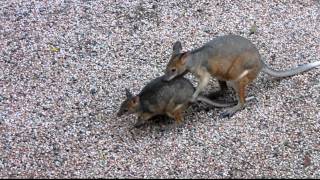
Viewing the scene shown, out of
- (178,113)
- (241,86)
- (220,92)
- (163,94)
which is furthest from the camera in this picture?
(220,92)

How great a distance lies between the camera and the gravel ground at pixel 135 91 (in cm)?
490

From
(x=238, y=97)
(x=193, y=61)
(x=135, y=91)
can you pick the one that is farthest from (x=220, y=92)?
(x=135, y=91)

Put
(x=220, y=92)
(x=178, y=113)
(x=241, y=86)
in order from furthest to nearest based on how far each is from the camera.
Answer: (x=220, y=92), (x=241, y=86), (x=178, y=113)

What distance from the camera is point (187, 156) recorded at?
4941 millimetres

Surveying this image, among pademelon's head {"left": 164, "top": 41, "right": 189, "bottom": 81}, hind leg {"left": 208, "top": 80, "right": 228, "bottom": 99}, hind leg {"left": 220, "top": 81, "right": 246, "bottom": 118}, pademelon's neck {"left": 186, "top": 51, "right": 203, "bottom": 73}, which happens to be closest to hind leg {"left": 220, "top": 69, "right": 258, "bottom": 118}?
hind leg {"left": 220, "top": 81, "right": 246, "bottom": 118}

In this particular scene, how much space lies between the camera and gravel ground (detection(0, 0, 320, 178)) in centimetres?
490

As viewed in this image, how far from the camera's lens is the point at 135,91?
18.7 ft

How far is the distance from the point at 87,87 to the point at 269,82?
1.75 meters

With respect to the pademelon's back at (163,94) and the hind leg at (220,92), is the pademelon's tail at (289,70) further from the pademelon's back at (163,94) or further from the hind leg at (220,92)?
the pademelon's back at (163,94)

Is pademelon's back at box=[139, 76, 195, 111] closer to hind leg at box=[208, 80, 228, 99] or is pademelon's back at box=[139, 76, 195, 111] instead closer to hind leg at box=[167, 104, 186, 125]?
hind leg at box=[167, 104, 186, 125]

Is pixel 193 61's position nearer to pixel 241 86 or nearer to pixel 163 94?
pixel 163 94

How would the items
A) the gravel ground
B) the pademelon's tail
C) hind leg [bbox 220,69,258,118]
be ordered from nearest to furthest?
the gravel ground → hind leg [bbox 220,69,258,118] → the pademelon's tail

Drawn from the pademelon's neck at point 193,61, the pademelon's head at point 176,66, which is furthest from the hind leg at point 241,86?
the pademelon's head at point 176,66

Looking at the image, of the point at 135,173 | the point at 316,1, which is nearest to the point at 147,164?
the point at 135,173
